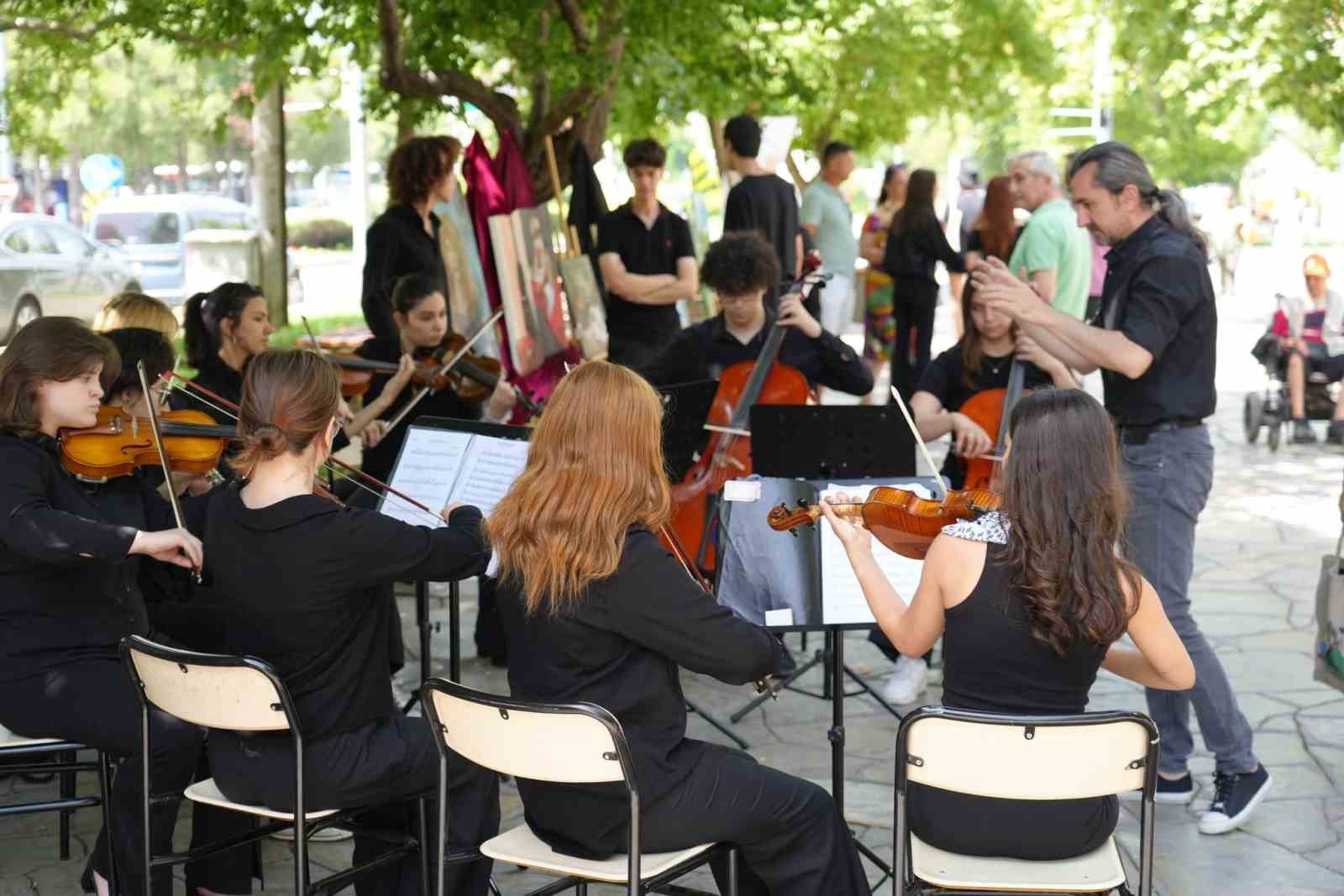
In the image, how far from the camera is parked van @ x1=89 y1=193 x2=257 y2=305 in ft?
72.4

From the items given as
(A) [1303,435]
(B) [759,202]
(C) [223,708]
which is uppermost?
(B) [759,202]

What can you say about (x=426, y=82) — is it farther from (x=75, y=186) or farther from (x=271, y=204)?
(x=75, y=186)

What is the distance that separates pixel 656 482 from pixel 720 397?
2166mm

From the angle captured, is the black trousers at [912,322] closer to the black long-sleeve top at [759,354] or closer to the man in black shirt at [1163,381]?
the black long-sleeve top at [759,354]

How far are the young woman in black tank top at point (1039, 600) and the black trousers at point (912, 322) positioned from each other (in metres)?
6.50

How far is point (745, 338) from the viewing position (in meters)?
5.16

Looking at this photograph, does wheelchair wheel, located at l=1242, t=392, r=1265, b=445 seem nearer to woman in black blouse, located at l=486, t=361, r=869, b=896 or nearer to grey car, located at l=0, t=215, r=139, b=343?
woman in black blouse, located at l=486, t=361, r=869, b=896

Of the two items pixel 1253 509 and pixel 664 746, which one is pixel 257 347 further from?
pixel 1253 509

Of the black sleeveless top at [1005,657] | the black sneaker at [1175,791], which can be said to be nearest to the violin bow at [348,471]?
the black sleeveless top at [1005,657]

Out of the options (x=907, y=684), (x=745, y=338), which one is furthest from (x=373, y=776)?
(x=745, y=338)

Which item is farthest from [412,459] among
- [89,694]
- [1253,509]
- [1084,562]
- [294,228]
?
[294,228]

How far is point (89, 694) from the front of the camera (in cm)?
333

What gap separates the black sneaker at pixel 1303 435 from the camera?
9.72m

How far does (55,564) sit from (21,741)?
393mm
